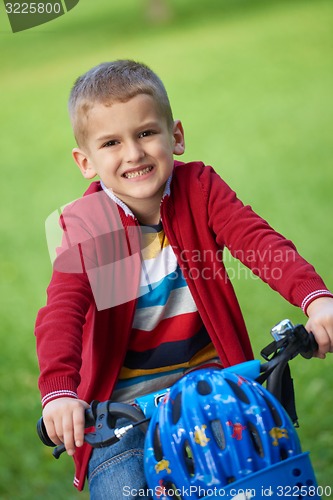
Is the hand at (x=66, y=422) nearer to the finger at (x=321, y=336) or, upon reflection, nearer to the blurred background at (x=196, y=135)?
the finger at (x=321, y=336)

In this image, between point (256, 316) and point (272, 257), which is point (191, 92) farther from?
point (272, 257)

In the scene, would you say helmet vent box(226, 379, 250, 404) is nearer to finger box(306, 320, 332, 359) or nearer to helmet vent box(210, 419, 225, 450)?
helmet vent box(210, 419, 225, 450)

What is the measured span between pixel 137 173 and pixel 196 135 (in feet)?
18.5

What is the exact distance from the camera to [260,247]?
6.70ft

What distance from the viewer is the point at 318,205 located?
6.02 meters

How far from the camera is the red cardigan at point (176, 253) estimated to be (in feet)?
6.82

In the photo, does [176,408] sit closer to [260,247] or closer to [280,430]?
[280,430]

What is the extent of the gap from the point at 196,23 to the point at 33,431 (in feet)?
27.7

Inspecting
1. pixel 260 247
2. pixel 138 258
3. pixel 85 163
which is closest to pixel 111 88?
pixel 85 163

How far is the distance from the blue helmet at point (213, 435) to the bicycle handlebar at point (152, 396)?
0.26ft

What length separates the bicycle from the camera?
1.45m

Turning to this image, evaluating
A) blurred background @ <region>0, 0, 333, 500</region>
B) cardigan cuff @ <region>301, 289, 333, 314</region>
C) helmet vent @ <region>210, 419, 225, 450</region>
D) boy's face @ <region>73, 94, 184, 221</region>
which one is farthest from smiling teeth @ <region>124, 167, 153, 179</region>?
blurred background @ <region>0, 0, 333, 500</region>

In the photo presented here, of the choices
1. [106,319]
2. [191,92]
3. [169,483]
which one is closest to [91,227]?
[106,319]

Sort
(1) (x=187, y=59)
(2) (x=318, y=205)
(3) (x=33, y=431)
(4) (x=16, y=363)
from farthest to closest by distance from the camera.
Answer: (1) (x=187, y=59) → (2) (x=318, y=205) → (4) (x=16, y=363) → (3) (x=33, y=431)
